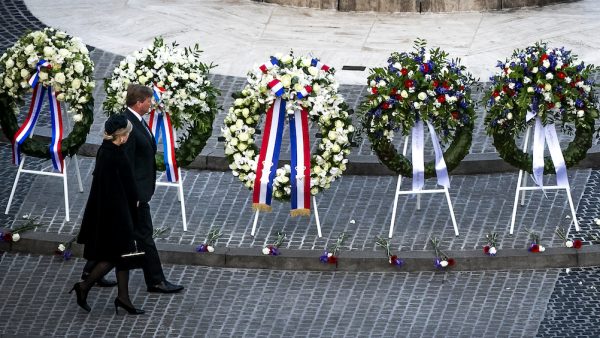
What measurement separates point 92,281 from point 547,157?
4.43m

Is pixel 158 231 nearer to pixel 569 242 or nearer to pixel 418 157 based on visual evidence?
pixel 418 157

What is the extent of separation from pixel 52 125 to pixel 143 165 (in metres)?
1.91

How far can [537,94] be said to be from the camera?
15156 mm

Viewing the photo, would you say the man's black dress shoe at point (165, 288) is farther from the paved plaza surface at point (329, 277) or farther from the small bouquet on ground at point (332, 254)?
the small bouquet on ground at point (332, 254)

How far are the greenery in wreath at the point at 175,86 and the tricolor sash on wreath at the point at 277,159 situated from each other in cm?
64

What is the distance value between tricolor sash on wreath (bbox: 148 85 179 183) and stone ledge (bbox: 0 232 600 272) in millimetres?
843

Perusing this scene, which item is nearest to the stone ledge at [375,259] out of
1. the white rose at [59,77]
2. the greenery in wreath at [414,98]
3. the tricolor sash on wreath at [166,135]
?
the tricolor sash on wreath at [166,135]

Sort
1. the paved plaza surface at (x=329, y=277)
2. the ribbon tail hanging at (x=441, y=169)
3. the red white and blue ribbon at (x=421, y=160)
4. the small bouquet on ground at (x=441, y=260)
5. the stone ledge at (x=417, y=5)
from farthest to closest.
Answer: the stone ledge at (x=417, y=5), the ribbon tail hanging at (x=441, y=169), the red white and blue ribbon at (x=421, y=160), the small bouquet on ground at (x=441, y=260), the paved plaza surface at (x=329, y=277)

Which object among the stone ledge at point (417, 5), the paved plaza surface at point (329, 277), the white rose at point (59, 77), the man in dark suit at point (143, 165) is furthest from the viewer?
the stone ledge at point (417, 5)

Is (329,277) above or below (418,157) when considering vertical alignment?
below

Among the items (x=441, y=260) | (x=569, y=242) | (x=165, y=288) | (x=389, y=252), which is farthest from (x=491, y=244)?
(x=165, y=288)

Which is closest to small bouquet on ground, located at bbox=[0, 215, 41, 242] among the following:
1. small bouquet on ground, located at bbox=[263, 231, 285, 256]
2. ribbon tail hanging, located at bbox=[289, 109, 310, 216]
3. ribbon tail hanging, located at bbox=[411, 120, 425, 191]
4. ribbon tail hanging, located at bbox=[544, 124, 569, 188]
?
small bouquet on ground, located at bbox=[263, 231, 285, 256]

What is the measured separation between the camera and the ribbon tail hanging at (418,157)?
1546cm

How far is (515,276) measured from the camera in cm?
1493
